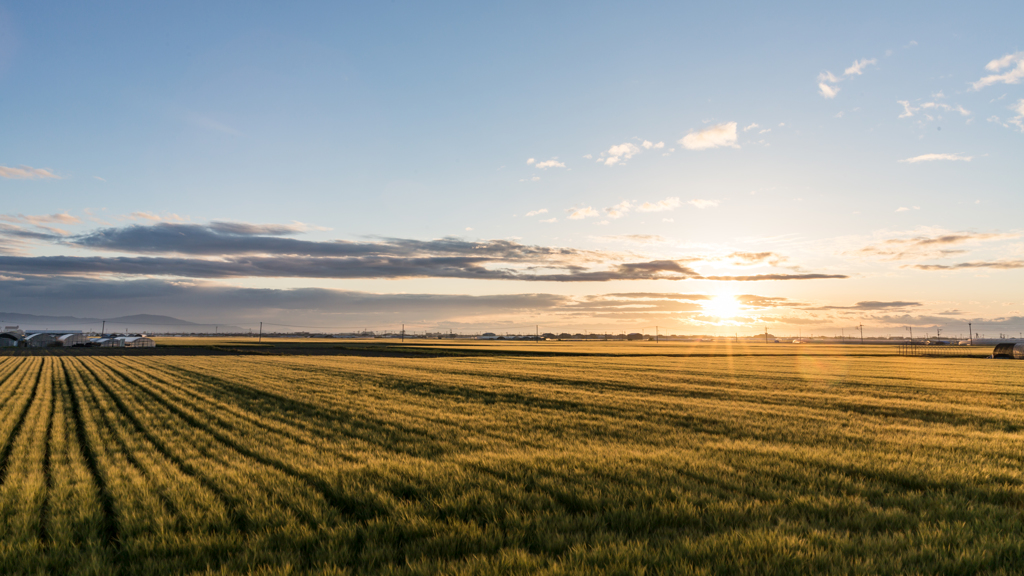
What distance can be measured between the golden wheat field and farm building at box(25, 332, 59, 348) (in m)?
177

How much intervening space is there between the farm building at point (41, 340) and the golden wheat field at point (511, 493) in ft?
581

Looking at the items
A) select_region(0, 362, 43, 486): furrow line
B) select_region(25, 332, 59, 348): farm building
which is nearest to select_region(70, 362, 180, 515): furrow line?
A: select_region(0, 362, 43, 486): furrow line

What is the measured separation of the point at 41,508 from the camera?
7.95m

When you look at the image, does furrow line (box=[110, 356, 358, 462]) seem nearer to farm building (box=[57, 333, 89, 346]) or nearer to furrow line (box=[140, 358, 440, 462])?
furrow line (box=[140, 358, 440, 462])

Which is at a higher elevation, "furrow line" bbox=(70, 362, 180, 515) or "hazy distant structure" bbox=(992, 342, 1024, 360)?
"furrow line" bbox=(70, 362, 180, 515)

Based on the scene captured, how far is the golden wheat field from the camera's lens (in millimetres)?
5637

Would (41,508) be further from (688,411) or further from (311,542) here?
(688,411)

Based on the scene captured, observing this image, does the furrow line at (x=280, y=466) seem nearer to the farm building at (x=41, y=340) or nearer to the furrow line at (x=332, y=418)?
the furrow line at (x=332, y=418)

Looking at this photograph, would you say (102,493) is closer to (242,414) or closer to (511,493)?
(511,493)

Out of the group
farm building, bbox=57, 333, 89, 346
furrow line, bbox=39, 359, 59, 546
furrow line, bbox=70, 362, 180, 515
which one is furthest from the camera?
farm building, bbox=57, 333, 89, 346

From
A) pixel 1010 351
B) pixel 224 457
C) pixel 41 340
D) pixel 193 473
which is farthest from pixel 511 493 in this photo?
pixel 41 340

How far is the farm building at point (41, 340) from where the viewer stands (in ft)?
486

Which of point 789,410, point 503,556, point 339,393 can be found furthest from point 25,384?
point 789,410

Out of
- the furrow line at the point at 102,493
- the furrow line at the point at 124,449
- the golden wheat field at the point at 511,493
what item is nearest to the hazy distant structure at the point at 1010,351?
the golden wheat field at the point at 511,493
